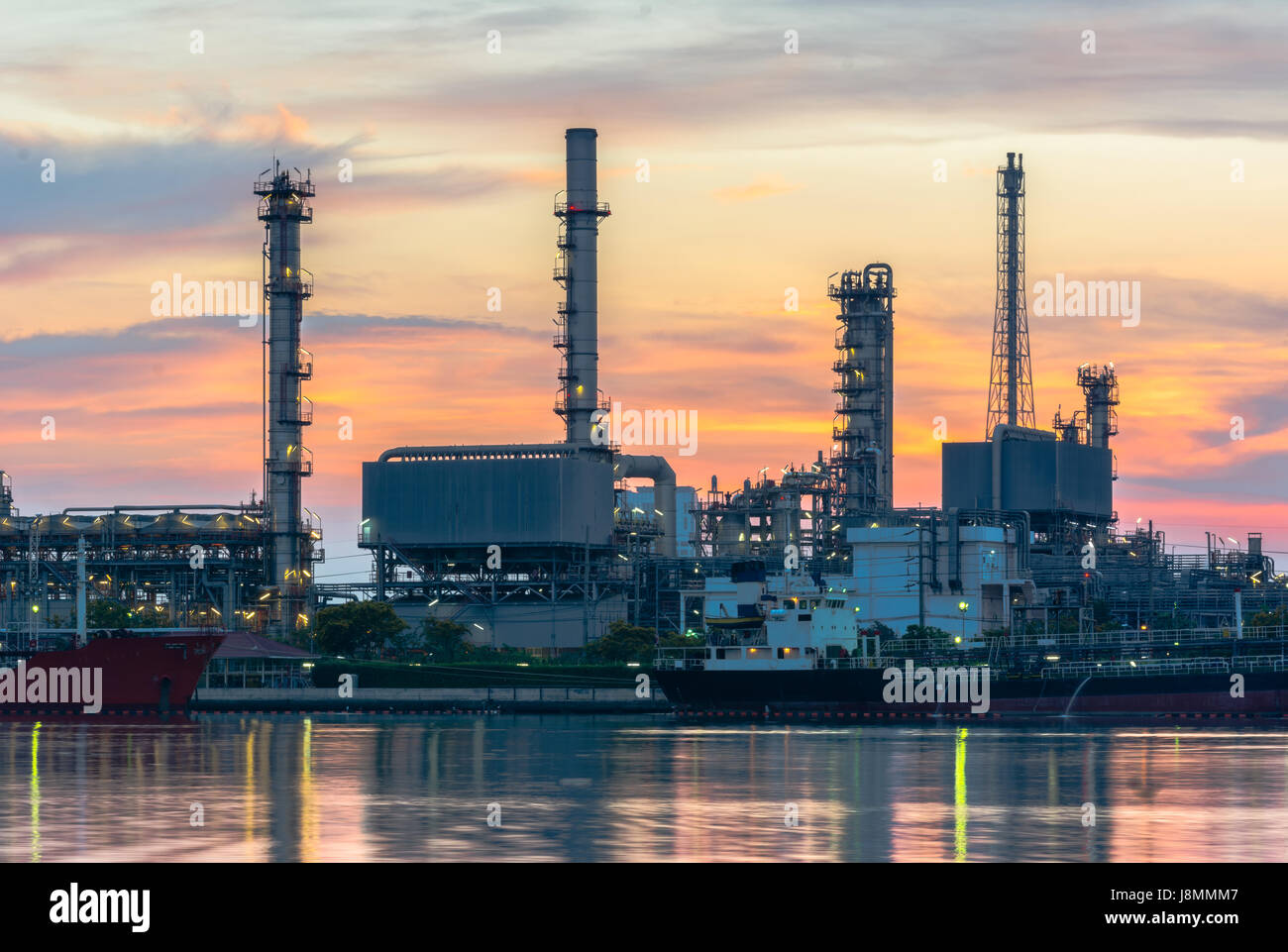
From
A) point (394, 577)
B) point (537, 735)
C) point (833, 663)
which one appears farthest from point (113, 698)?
point (394, 577)

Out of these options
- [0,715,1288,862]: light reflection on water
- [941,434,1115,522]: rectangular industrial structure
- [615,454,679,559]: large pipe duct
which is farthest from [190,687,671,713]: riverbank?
[941,434,1115,522]: rectangular industrial structure

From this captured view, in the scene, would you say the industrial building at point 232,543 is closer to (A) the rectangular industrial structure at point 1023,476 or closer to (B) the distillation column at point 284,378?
(B) the distillation column at point 284,378

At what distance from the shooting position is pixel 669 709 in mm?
115125

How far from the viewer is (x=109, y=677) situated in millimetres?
102625

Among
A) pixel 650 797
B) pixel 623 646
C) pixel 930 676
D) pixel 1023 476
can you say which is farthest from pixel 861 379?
pixel 650 797

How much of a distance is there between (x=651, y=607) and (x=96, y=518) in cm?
4642

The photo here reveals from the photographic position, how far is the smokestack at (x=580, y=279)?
481 feet

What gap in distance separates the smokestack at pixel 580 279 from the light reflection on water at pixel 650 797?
6806 cm

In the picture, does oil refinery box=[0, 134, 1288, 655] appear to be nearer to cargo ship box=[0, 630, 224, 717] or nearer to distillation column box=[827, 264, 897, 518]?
distillation column box=[827, 264, 897, 518]

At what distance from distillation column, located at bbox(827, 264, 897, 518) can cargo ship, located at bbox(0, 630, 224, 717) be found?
228ft

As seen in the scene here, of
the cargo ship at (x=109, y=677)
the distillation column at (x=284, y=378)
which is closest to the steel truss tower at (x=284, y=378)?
the distillation column at (x=284, y=378)

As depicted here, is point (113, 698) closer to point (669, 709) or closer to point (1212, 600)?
point (669, 709)

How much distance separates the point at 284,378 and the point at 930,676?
211 feet

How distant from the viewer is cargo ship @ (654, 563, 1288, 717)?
97375mm
